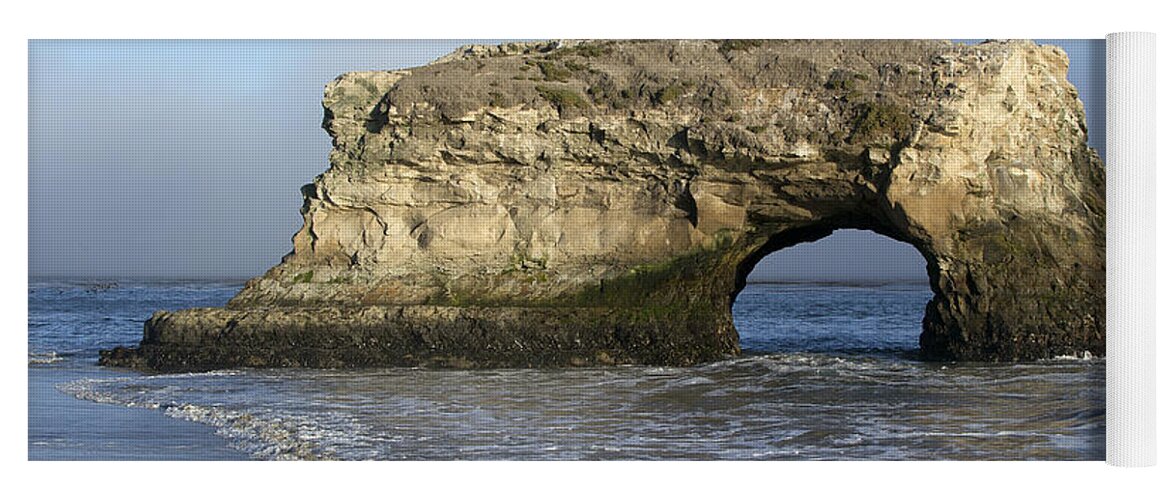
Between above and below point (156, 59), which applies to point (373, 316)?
below

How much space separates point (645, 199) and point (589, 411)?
18.8 feet

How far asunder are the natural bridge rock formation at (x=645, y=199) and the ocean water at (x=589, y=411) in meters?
0.76

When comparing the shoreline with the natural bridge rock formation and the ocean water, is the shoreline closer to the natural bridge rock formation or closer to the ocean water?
the ocean water

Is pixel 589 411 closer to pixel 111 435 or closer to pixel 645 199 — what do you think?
pixel 111 435

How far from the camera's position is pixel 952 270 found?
1856cm

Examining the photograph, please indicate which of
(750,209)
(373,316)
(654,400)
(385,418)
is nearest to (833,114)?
(750,209)

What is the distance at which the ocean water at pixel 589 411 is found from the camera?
12.0 m

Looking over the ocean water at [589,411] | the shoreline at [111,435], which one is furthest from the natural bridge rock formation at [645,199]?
the shoreline at [111,435]

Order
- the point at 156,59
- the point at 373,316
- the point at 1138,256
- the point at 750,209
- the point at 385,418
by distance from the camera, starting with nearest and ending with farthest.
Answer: the point at 1138,256, the point at 156,59, the point at 385,418, the point at 373,316, the point at 750,209

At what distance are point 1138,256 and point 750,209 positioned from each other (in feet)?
27.4

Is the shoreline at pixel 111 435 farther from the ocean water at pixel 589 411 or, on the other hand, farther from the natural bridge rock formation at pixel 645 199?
the natural bridge rock formation at pixel 645 199

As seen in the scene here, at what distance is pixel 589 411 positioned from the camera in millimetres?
13938

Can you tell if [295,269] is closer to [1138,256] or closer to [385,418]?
[385,418]

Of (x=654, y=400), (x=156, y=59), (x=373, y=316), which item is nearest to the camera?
(x=156, y=59)
